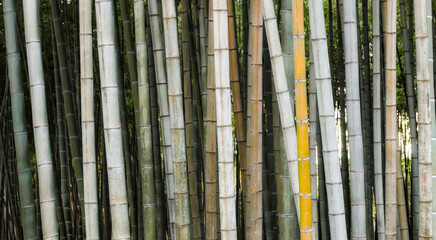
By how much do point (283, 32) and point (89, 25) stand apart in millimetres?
572

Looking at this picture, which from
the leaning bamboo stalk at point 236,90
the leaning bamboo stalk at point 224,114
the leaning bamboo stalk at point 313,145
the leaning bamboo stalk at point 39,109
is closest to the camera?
the leaning bamboo stalk at point 224,114

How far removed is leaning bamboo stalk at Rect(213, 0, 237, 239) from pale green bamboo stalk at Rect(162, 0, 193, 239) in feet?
0.61

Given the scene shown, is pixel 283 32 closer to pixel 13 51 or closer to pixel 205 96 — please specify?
pixel 205 96

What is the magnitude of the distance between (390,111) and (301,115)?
422mm

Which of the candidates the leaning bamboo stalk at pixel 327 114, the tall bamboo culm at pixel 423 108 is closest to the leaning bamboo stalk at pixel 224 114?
the leaning bamboo stalk at pixel 327 114

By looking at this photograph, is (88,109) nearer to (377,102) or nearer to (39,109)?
(39,109)

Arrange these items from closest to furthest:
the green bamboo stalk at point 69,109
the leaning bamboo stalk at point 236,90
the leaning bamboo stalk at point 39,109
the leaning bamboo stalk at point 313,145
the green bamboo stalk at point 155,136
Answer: the leaning bamboo stalk at point 39,109, the leaning bamboo stalk at point 236,90, the leaning bamboo stalk at point 313,145, the green bamboo stalk at point 69,109, the green bamboo stalk at point 155,136

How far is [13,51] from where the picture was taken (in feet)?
5.49

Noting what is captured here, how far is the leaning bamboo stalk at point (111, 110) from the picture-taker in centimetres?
147

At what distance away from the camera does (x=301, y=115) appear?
1.47 metres

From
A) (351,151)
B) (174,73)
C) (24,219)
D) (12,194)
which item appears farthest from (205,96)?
(12,194)

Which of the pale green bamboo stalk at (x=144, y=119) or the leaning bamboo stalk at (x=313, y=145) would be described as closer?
the pale green bamboo stalk at (x=144, y=119)

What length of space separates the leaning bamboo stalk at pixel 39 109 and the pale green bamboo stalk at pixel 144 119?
0.91 feet

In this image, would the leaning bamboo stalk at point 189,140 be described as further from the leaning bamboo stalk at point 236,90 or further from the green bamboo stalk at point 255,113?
the green bamboo stalk at point 255,113
